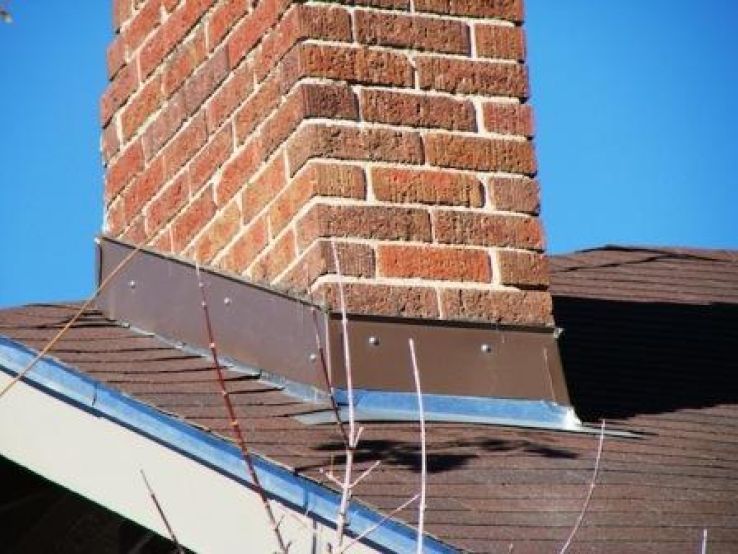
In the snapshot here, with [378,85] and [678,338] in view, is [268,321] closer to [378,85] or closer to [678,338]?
[378,85]

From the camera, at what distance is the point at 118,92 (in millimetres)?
5539

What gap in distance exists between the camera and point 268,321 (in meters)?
4.69

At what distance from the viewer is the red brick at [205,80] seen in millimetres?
5078

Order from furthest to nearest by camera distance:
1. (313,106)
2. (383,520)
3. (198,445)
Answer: (313,106) < (198,445) < (383,520)

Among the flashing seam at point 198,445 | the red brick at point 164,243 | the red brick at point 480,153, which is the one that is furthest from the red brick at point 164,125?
the flashing seam at point 198,445

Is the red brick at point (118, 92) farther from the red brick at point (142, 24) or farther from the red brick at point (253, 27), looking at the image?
the red brick at point (253, 27)

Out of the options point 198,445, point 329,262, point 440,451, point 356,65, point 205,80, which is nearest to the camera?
point 198,445

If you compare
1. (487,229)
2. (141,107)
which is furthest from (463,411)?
(141,107)

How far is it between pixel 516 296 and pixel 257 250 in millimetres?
704

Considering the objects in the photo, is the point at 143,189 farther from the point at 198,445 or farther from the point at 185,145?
the point at 198,445

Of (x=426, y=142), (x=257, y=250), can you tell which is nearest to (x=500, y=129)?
(x=426, y=142)

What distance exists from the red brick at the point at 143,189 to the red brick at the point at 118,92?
29 cm

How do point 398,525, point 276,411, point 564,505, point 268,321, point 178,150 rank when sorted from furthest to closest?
point 178,150, point 268,321, point 276,411, point 564,505, point 398,525

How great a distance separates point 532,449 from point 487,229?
26.1 inches
